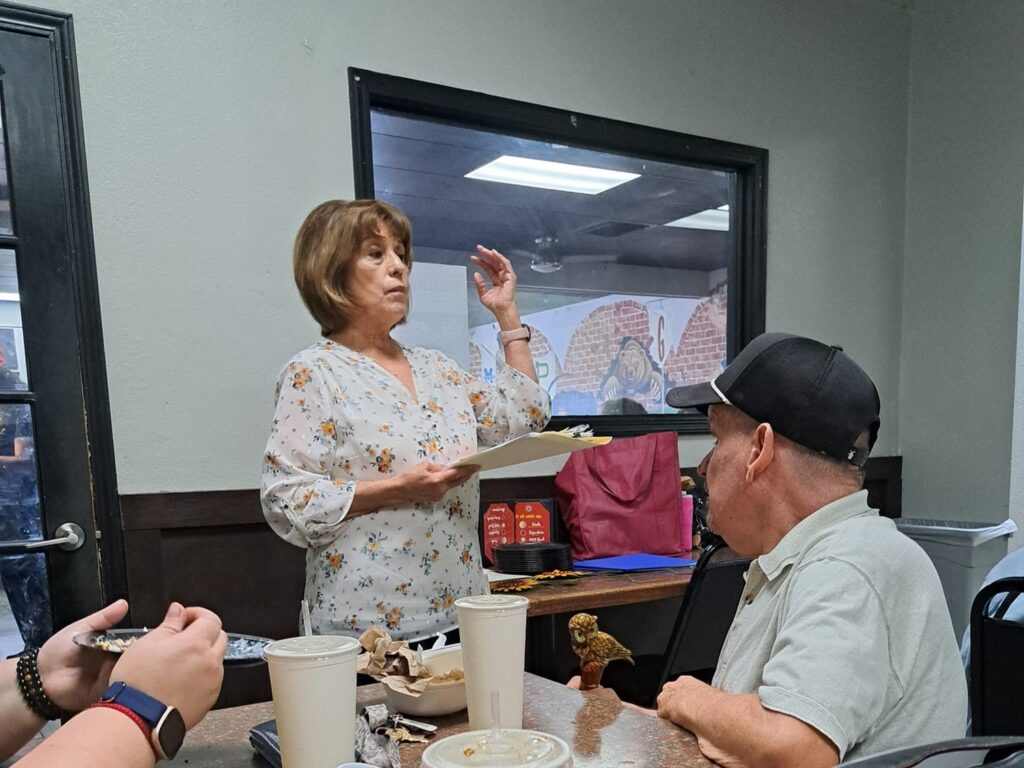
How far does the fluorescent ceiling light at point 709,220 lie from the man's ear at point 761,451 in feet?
7.38

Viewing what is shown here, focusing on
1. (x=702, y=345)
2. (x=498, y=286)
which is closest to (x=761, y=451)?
(x=498, y=286)

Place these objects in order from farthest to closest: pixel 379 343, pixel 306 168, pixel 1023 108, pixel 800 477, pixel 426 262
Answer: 1. pixel 1023 108
2. pixel 426 262
3. pixel 306 168
4. pixel 379 343
5. pixel 800 477

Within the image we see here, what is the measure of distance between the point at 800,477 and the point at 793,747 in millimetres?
392

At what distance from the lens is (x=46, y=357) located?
196 centimetres

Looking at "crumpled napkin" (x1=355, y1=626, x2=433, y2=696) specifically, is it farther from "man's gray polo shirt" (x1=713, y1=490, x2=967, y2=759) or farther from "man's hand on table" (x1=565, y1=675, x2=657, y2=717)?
"man's gray polo shirt" (x1=713, y1=490, x2=967, y2=759)

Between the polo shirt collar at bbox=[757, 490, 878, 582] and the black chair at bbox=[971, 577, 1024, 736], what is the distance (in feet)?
1.30

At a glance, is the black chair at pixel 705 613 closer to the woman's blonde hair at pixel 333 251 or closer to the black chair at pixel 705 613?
the black chair at pixel 705 613

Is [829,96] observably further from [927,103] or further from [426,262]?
[426,262]

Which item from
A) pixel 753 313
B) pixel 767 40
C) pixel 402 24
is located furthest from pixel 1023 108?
pixel 402 24

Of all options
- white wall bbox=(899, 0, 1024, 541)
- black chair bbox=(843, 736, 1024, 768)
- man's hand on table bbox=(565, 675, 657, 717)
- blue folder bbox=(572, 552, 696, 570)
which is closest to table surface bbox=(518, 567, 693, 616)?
blue folder bbox=(572, 552, 696, 570)

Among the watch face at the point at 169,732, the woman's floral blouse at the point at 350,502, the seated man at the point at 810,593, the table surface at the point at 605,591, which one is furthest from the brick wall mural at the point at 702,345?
the watch face at the point at 169,732

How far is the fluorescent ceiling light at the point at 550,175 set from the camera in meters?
2.74

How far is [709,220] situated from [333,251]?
2.16 m

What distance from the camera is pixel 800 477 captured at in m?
1.09
